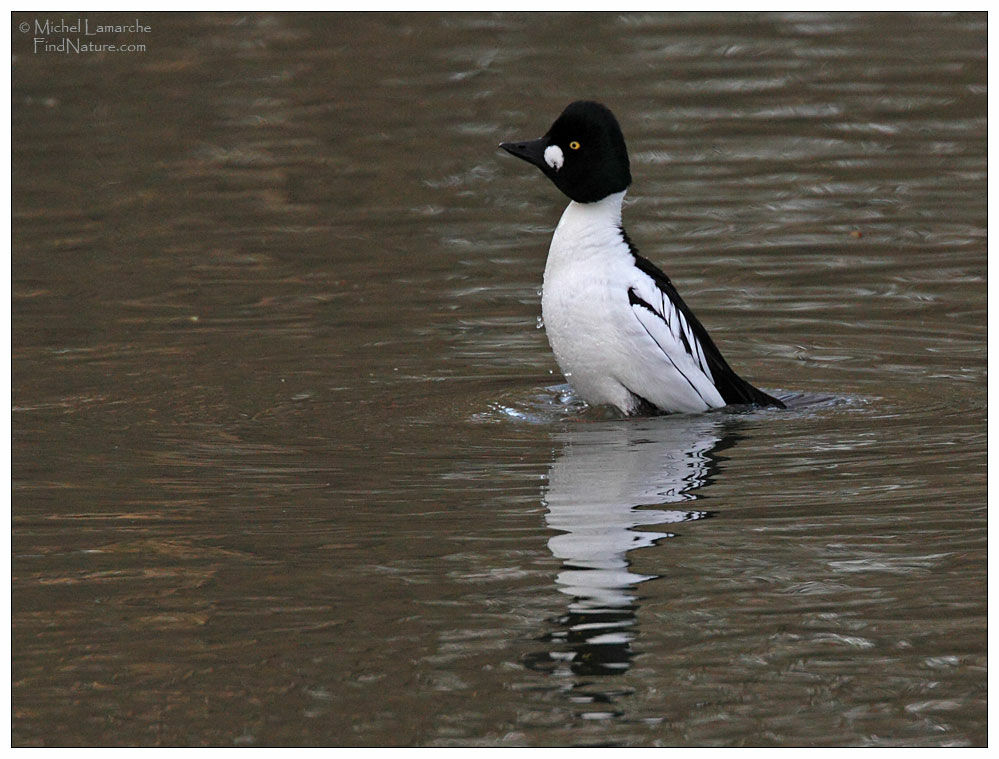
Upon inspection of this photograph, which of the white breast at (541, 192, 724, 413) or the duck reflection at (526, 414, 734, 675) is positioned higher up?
the white breast at (541, 192, 724, 413)

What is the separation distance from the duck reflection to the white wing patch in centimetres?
24

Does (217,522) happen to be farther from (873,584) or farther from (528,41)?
(528,41)

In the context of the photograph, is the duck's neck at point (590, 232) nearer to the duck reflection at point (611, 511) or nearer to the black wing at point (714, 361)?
the black wing at point (714, 361)

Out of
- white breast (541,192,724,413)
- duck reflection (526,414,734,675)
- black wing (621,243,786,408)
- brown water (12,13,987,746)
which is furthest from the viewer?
black wing (621,243,786,408)

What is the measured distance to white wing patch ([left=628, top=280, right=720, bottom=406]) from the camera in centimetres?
834

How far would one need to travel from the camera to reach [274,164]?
14.7 metres

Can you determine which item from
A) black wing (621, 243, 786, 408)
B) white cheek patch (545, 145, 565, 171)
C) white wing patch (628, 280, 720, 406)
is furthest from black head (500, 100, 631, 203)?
white wing patch (628, 280, 720, 406)

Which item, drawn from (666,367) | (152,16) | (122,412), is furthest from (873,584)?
(152,16)

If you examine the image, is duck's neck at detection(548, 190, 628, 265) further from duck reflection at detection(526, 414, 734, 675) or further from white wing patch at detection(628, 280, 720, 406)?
duck reflection at detection(526, 414, 734, 675)

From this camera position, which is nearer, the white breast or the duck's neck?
the white breast

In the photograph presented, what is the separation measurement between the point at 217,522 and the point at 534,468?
4.98 ft

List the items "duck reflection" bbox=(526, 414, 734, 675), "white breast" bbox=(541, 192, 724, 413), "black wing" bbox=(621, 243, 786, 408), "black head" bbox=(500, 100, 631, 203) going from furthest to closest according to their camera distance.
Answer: "black wing" bbox=(621, 243, 786, 408), "black head" bbox=(500, 100, 631, 203), "white breast" bbox=(541, 192, 724, 413), "duck reflection" bbox=(526, 414, 734, 675)

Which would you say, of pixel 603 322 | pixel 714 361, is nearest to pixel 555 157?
pixel 603 322

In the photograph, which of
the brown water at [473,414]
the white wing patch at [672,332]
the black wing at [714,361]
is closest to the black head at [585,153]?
the black wing at [714,361]
